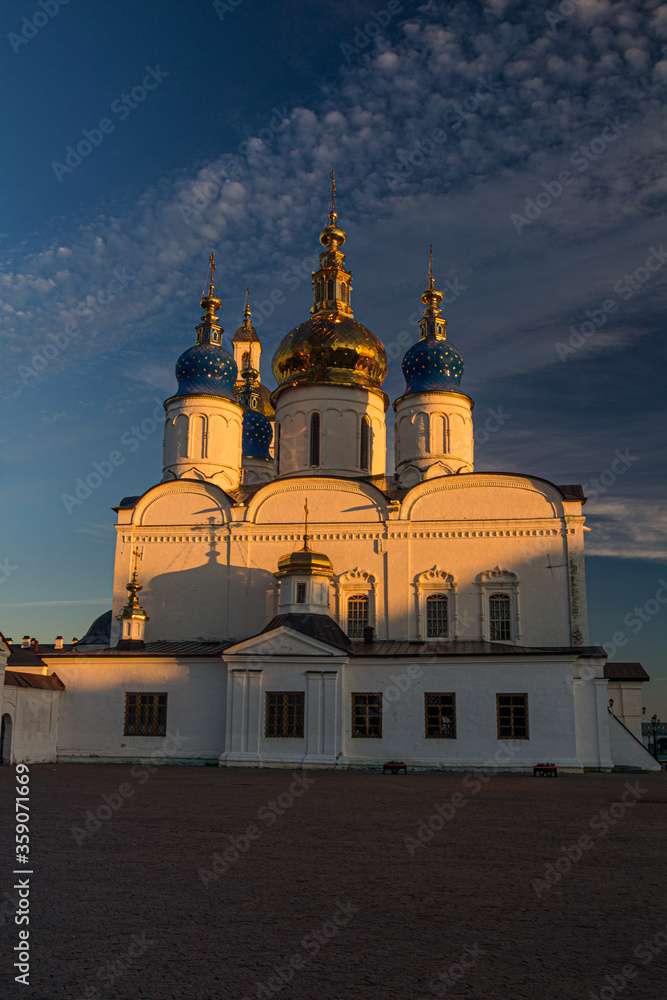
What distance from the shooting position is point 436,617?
22500mm

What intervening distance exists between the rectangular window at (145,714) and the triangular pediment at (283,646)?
8.10ft

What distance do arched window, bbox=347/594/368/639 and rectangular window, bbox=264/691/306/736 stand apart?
335 cm

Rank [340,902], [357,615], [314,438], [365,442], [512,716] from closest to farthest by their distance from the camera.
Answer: [340,902] < [512,716] < [357,615] < [314,438] < [365,442]

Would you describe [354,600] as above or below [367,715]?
above

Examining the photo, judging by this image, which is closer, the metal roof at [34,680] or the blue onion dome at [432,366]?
the metal roof at [34,680]

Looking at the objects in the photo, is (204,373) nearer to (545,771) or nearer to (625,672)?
(545,771)

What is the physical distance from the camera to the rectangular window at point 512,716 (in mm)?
19391

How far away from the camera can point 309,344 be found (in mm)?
26938

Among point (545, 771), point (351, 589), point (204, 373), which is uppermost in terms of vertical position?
point (204, 373)

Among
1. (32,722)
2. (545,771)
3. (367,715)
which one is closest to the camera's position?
(545,771)

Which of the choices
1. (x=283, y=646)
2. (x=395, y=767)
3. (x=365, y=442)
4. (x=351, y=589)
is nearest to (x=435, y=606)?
(x=351, y=589)

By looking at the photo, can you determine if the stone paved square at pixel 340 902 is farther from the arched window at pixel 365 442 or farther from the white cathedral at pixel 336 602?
the arched window at pixel 365 442

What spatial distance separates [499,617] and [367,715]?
467 cm

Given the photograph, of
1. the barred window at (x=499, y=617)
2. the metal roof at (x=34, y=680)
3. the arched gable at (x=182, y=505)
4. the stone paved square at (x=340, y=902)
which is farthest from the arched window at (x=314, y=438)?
the stone paved square at (x=340, y=902)
